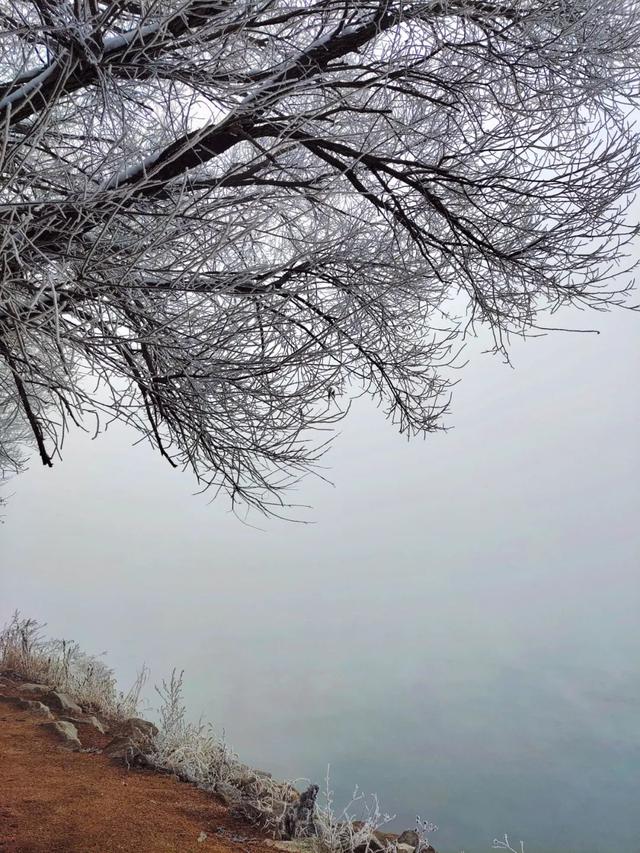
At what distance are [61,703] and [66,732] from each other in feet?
3.91

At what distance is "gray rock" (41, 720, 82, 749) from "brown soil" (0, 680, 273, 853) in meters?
0.17

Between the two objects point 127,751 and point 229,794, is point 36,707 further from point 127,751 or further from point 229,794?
point 229,794

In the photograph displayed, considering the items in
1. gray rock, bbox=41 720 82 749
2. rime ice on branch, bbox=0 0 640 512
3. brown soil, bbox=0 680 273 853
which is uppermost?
rime ice on branch, bbox=0 0 640 512

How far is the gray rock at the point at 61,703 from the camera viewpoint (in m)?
6.08

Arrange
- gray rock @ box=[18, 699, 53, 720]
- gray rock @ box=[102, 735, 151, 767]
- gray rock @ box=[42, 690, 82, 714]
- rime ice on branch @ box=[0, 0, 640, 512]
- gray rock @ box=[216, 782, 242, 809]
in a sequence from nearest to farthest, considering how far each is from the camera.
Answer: rime ice on branch @ box=[0, 0, 640, 512]
gray rock @ box=[216, 782, 242, 809]
gray rock @ box=[102, 735, 151, 767]
gray rock @ box=[18, 699, 53, 720]
gray rock @ box=[42, 690, 82, 714]

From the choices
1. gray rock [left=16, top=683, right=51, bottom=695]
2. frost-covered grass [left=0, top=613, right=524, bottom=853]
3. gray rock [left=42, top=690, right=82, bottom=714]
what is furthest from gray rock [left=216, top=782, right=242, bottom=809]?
gray rock [left=16, top=683, right=51, bottom=695]

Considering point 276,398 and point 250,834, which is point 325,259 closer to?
point 276,398

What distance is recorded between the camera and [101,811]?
3516 millimetres

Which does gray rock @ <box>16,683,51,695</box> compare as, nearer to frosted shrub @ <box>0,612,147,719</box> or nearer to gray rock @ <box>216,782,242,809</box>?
frosted shrub @ <box>0,612,147,719</box>

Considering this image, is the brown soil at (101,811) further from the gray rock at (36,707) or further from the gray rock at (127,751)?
the gray rock at (36,707)

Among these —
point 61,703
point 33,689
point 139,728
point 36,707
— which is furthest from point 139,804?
point 33,689

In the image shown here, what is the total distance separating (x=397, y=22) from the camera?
3391mm

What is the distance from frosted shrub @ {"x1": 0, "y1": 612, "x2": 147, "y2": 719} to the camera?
6594 millimetres

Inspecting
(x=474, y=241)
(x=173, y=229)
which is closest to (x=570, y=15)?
(x=474, y=241)
